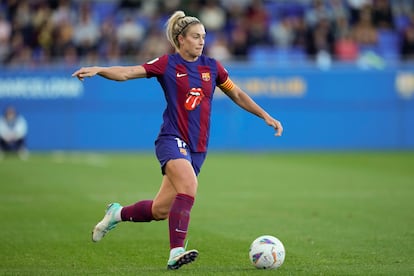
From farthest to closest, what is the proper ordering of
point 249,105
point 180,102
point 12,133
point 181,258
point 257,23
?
point 257,23, point 12,133, point 249,105, point 180,102, point 181,258

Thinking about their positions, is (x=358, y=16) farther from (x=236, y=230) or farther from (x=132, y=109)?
(x=236, y=230)

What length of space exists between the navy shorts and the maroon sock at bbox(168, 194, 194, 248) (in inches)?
15.7

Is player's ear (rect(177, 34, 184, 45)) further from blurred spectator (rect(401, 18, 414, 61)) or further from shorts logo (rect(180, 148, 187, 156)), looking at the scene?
blurred spectator (rect(401, 18, 414, 61))

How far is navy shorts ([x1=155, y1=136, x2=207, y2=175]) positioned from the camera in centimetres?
828

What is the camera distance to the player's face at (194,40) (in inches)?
334

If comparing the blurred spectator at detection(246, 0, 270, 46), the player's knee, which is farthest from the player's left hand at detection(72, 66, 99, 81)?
the blurred spectator at detection(246, 0, 270, 46)

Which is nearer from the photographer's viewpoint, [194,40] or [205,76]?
[194,40]

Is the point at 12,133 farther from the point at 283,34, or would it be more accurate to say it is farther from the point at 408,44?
the point at 408,44

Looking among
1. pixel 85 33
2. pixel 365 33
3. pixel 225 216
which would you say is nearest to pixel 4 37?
pixel 85 33

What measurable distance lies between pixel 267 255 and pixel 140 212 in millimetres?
1388

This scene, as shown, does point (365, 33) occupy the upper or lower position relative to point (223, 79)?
lower

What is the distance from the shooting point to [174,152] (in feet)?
27.2

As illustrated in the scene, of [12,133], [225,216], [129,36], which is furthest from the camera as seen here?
[129,36]

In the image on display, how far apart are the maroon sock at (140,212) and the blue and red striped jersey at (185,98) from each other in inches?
28.2
